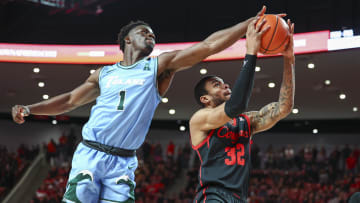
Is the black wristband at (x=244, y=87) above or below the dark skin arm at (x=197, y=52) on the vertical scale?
below

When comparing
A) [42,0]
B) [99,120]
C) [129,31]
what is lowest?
[99,120]

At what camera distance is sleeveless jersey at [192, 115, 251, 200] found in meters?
3.44

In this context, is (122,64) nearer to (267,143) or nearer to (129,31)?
(129,31)

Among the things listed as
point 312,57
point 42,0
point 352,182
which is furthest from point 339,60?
point 42,0

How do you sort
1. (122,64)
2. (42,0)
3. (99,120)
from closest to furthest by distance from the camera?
(99,120)
(122,64)
(42,0)

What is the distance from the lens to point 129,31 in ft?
11.7

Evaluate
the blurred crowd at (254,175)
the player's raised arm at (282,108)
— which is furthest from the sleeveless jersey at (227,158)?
→ the blurred crowd at (254,175)

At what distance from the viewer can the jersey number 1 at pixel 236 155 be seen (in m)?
3.49

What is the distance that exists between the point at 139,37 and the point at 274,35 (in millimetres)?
1028

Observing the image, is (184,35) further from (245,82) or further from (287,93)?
(245,82)

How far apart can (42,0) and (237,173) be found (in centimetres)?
1116

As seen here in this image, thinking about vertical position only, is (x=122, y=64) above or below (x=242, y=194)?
above

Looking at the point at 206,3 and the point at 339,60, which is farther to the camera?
the point at 206,3

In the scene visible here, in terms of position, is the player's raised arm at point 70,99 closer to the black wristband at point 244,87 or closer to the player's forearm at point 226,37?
the player's forearm at point 226,37
